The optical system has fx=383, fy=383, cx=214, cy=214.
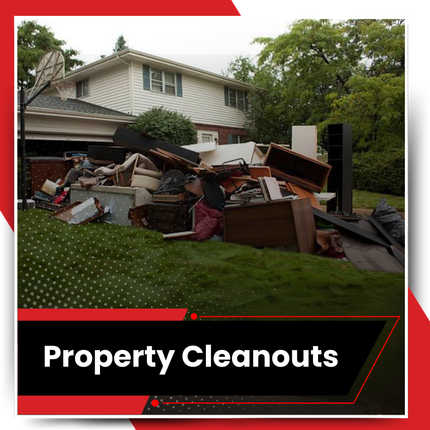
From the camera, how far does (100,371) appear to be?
6.43ft

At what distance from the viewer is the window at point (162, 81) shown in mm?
3044

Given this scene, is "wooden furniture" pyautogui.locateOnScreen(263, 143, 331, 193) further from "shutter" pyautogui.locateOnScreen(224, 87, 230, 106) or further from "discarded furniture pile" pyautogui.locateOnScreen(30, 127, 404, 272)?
"shutter" pyautogui.locateOnScreen(224, 87, 230, 106)

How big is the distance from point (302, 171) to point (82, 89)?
2540 millimetres

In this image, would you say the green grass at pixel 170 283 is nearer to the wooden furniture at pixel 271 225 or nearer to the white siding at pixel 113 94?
the wooden furniture at pixel 271 225

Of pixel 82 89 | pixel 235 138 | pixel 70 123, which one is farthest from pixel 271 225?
pixel 70 123

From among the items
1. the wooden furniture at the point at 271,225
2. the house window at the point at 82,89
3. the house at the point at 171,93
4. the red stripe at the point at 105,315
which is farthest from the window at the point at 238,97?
the red stripe at the point at 105,315

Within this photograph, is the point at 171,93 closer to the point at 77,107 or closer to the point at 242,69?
the point at 77,107

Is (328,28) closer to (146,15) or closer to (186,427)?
(146,15)

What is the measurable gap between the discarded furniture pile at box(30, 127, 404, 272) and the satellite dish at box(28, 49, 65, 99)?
0.66 metres

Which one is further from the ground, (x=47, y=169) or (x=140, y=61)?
(x=140, y=61)

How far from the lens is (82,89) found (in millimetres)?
3826

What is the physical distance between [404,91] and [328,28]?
0.58 meters

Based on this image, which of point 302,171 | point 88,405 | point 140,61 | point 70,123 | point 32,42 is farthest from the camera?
point 302,171

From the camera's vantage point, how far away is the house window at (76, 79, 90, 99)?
3601 millimetres
